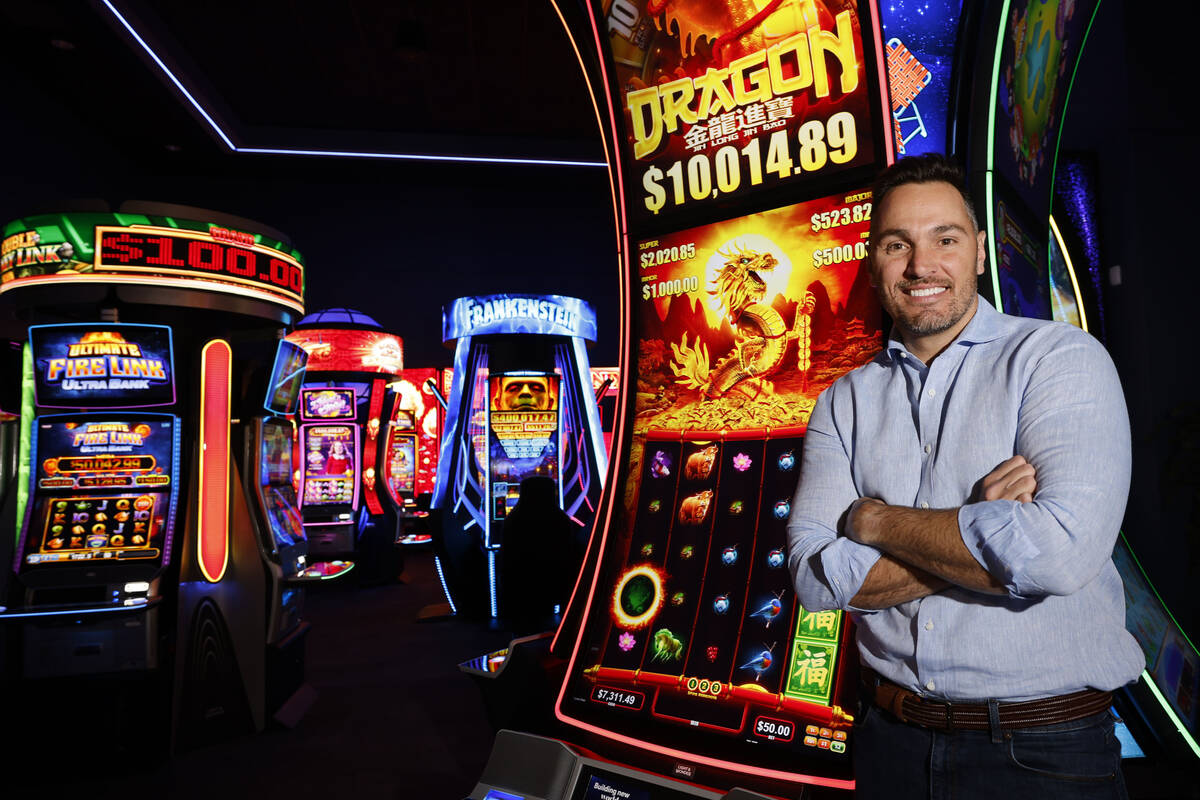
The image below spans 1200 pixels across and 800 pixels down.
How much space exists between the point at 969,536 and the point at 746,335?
0.95m

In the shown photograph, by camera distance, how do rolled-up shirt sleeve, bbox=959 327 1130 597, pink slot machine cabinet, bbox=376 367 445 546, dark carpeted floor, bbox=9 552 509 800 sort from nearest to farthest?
rolled-up shirt sleeve, bbox=959 327 1130 597 → dark carpeted floor, bbox=9 552 509 800 → pink slot machine cabinet, bbox=376 367 445 546

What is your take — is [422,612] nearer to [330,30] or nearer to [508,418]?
[508,418]

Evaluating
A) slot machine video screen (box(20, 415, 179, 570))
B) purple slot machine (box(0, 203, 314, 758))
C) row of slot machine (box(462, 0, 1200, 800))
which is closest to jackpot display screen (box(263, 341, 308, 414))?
purple slot machine (box(0, 203, 314, 758))

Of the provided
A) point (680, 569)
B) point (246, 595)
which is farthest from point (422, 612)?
point (680, 569)

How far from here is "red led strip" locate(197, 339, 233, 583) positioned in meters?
3.70

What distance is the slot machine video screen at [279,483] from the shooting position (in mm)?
4109

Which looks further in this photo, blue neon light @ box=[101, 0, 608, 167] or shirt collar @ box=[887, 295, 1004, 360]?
blue neon light @ box=[101, 0, 608, 167]

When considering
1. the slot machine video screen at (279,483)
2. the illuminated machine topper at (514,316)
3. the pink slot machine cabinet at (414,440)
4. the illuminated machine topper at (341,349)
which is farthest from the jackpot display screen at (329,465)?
the slot machine video screen at (279,483)

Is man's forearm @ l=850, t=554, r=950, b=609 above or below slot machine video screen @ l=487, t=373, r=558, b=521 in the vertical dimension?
below

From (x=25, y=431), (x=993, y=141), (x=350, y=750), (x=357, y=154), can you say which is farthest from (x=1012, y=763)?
(x=357, y=154)

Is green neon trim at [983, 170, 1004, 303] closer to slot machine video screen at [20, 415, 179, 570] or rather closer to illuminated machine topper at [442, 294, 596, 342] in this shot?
slot machine video screen at [20, 415, 179, 570]

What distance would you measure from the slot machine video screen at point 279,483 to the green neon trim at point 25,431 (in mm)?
971

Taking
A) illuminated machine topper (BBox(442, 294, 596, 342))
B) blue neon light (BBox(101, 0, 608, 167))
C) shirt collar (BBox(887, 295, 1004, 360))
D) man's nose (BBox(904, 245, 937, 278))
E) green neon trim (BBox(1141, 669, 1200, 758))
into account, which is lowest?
green neon trim (BBox(1141, 669, 1200, 758))

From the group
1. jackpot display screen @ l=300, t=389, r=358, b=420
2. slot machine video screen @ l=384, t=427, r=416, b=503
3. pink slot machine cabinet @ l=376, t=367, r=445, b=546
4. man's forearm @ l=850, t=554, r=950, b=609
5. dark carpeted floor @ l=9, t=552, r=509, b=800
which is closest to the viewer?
man's forearm @ l=850, t=554, r=950, b=609
